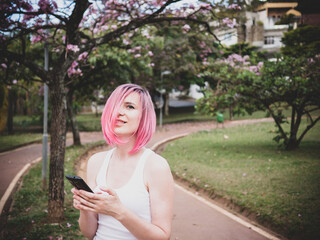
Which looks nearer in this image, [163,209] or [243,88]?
[163,209]

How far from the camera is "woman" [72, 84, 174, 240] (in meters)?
1.64

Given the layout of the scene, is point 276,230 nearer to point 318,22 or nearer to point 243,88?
point 318,22

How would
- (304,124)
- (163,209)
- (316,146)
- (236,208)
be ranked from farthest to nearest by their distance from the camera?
(304,124) → (316,146) → (236,208) → (163,209)

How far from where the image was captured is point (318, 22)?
205 inches

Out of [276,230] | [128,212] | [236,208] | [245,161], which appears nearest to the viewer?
[128,212]

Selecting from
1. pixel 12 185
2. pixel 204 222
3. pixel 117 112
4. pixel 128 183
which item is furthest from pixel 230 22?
pixel 12 185

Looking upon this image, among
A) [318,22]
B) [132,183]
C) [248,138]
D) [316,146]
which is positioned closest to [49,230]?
[132,183]

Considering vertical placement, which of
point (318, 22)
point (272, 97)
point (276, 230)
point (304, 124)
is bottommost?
point (276, 230)

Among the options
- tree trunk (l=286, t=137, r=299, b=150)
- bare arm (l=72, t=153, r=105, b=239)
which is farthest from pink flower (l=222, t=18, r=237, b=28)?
bare arm (l=72, t=153, r=105, b=239)

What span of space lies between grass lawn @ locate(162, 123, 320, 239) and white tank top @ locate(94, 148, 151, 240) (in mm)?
3881

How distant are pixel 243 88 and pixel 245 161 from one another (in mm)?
2563

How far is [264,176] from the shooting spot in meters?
7.62

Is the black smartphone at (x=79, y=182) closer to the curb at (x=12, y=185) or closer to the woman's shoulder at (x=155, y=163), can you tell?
the woman's shoulder at (x=155, y=163)

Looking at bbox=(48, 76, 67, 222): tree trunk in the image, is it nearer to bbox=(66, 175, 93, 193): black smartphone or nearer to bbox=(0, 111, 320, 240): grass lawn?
bbox=(0, 111, 320, 240): grass lawn
